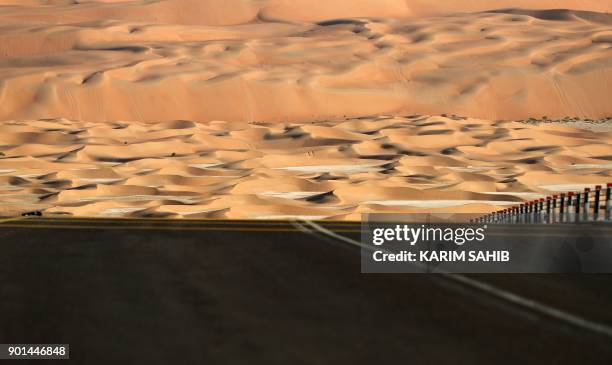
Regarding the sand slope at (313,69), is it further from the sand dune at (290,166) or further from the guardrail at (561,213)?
the guardrail at (561,213)

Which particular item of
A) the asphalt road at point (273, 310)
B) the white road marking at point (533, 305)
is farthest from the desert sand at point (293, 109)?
the white road marking at point (533, 305)

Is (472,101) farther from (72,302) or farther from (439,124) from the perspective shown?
(72,302)

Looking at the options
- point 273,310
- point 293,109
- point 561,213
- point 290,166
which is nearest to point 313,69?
point 293,109

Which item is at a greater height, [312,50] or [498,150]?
[312,50]

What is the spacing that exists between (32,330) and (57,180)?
33467 millimetres

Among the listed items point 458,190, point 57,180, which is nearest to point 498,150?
point 458,190

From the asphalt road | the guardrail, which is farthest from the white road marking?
the guardrail

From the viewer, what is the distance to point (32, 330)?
870 cm

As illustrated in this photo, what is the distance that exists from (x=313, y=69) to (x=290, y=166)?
38.6m

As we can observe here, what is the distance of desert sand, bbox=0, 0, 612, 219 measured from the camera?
1502 inches

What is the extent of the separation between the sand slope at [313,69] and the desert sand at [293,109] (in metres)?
0.19

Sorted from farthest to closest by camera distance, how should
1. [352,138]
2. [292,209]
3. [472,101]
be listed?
[472,101] < [352,138] < [292,209]

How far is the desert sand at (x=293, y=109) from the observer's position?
3816cm

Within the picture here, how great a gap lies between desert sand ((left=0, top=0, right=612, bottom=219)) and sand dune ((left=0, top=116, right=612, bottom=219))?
153 mm
